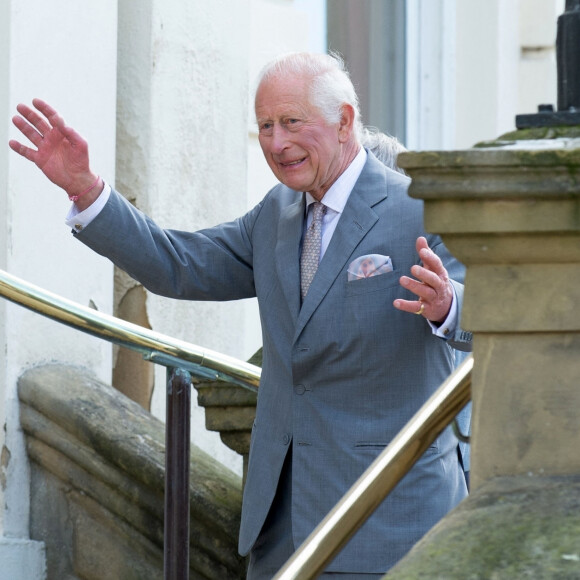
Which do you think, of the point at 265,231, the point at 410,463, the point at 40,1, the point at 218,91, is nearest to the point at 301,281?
the point at 265,231

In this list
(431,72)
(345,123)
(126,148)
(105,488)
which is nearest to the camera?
(345,123)

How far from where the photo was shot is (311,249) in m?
3.14

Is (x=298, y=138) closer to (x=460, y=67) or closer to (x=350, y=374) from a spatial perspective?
(x=350, y=374)

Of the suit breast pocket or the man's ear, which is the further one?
the man's ear

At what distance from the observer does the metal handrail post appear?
336 cm

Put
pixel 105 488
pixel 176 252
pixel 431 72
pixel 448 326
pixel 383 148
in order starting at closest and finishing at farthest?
pixel 448 326 < pixel 176 252 < pixel 383 148 < pixel 105 488 < pixel 431 72

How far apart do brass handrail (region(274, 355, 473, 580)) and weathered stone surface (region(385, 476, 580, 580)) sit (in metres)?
0.19

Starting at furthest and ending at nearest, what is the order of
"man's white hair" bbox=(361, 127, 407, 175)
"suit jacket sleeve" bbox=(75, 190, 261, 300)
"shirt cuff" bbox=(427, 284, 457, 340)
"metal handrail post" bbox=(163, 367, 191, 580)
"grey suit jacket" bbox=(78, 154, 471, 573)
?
"man's white hair" bbox=(361, 127, 407, 175)
"metal handrail post" bbox=(163, 367, 191, 580)
"suit jacket sleeve" bbox=(75, 190, 261, 300)
"grey suit jacket" bbox=(78, 154, 471, 573)
"shirt cuff" bbox=(427, 284, 457, 340)

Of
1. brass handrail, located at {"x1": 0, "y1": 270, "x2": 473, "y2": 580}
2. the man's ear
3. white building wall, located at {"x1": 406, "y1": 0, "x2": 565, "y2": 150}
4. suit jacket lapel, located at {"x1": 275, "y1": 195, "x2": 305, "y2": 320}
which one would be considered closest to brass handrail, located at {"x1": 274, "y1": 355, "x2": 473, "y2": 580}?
brass handrail, located at {"x1": 0, "y1": 270, "x2": 473, "y2": 580}

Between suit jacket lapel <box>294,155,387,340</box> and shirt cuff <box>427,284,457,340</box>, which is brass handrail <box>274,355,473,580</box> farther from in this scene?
suit jacket lapel <box>294,155,387,340</box>

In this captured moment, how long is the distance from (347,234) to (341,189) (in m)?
0.12

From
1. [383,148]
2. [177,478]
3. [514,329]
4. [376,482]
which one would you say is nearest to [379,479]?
[376,482]

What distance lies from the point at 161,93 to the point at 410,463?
119 inches

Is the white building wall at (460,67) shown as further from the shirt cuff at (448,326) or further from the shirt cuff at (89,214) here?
the shirt cuff at (448,326)
